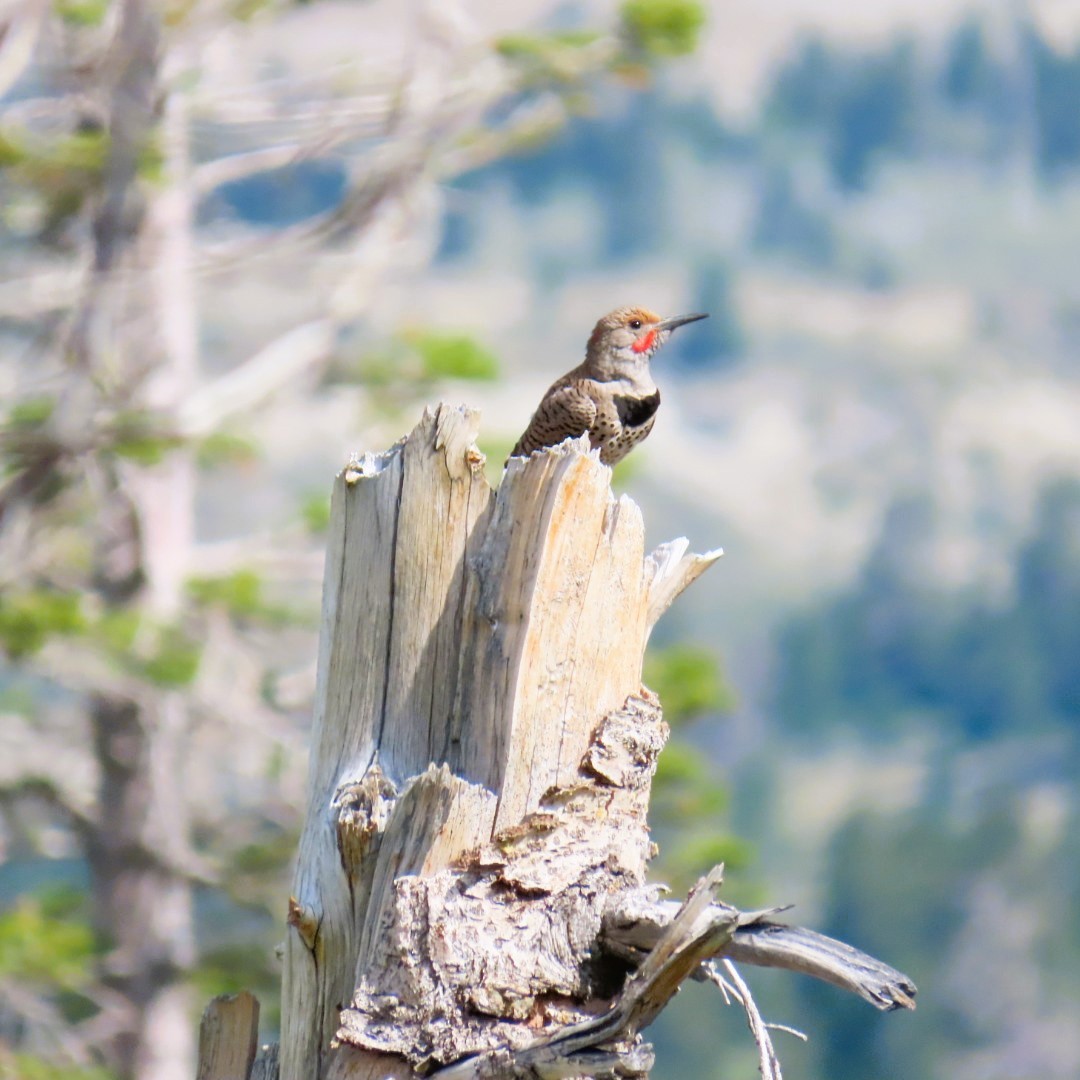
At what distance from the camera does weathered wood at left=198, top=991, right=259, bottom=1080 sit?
2791mm

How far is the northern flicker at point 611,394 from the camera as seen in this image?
15.4 ft

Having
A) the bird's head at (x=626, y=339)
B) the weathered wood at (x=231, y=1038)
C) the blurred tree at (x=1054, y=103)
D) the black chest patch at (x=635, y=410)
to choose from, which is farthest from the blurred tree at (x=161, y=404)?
the blurred tree at (x=1054, y=103)

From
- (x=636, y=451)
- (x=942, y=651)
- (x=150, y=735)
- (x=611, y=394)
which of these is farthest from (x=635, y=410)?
(x=942, y=651)

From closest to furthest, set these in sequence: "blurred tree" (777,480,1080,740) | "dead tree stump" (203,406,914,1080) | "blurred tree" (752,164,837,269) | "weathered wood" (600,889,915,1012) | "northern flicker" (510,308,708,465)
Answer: "weathered wood" (600,889,915,1012) < "dead tree stump" (203,406,914,1080) < "northern flicker" (510,308,708,465) < "blurred tree" (777,480,1080,740) < "blurred tree" (752,164,837,269)

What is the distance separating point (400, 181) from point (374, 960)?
28.3ft

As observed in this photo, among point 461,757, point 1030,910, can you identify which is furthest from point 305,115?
point 1030,910

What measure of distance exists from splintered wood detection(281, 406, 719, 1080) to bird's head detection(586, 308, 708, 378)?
2.38 meters

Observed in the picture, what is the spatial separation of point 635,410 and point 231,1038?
2.67 m

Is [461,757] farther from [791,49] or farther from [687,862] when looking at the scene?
[791,49]

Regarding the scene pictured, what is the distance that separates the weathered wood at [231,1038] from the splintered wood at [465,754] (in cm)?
14

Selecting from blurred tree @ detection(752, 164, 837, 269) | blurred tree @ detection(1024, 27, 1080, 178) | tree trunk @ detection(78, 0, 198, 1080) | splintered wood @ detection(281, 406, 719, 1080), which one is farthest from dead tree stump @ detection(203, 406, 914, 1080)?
blurred tree @ detection(1024, 27, 1080, 178)

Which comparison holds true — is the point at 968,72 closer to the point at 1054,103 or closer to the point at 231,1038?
the point at 1054,103

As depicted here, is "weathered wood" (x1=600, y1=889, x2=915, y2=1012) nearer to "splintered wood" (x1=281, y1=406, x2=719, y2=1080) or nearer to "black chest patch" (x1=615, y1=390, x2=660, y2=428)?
"splintered wood" (x1=281, y1=406, x2=719, y2=1080)

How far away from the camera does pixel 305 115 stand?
948 centimetres
